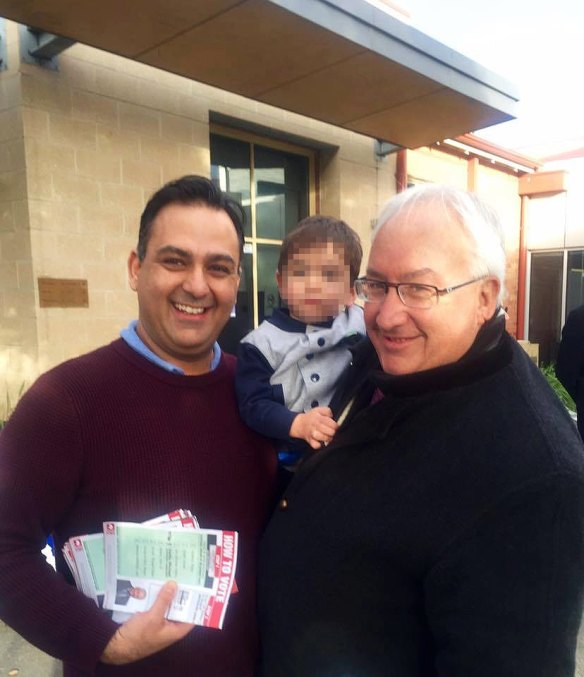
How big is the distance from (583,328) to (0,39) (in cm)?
518

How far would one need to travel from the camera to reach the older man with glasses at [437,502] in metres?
0.96

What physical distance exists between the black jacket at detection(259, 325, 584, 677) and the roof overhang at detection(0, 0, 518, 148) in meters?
3.57

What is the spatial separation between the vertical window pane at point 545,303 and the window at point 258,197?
19.8 feet

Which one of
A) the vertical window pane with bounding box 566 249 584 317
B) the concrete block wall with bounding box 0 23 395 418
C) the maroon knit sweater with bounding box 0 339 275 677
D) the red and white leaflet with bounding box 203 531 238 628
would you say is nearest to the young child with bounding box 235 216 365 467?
the maroon knit sweater with bounding box 0 339 275 677

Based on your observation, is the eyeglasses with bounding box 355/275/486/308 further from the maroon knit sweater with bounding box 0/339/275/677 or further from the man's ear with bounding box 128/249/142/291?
the man's ear with bounding box 128/249/142/291

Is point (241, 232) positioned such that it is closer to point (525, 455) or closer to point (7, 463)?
point (7, 463)

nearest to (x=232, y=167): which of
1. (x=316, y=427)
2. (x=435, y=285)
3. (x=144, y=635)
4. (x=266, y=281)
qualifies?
(x=266, y=281)

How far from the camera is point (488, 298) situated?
3.95 feet

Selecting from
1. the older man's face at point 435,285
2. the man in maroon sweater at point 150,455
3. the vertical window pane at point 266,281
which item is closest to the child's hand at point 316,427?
the man in maroon sweater at point 150,455

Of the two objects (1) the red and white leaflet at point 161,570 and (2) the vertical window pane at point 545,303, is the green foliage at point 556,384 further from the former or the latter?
(1) the red and white leaflet at point 161,570

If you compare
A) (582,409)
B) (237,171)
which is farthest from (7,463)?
(237,171)

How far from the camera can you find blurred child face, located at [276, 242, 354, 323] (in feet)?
6.30

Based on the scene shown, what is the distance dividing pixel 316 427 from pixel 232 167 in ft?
16.5

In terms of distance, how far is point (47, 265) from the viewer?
13.7ft
